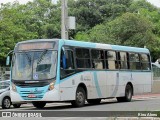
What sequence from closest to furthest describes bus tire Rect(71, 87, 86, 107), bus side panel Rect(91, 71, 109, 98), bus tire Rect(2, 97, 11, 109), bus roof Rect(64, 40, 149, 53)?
1. bus tire Rect(71, 87, 86, 107)
2. bus roof Rect(64, 40, 149, 53)
3. bus side panel Rect(91, 71, 109, 98)
4. bus tire Rect(2, 97, 11, 109)

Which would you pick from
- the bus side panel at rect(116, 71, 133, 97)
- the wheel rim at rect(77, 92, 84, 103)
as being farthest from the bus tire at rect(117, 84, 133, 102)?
the wheel rim at rect(77, 92, 84, 103)

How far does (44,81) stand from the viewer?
19562mm

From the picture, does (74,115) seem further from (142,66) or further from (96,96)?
(142,66)

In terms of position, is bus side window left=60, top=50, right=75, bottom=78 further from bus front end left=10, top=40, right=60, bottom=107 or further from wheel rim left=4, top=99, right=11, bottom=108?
wheel rim left=4, top=99, right=11, bottom=108

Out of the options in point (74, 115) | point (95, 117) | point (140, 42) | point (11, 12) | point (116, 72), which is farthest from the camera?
point (11, 12)

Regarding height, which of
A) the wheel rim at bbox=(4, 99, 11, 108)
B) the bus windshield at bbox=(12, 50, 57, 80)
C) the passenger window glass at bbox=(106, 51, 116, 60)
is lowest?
the wheel rim at bbox=(4, 99, 11, 108)

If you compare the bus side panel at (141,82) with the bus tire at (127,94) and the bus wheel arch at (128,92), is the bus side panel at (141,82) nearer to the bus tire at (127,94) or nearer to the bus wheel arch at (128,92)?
the bus wheel arch at (128,92)

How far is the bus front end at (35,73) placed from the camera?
19578 millimetres

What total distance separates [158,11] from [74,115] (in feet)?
192

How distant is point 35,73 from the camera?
64.8 ft

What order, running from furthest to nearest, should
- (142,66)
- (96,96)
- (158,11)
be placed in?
(158,11) < (142,66) < (96,96)

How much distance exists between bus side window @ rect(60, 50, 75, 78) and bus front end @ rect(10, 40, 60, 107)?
330mm

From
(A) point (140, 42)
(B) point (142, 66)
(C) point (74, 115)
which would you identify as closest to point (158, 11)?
(A) point (140, 42)

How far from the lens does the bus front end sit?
19578mm
